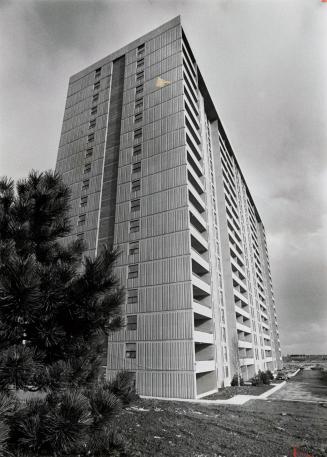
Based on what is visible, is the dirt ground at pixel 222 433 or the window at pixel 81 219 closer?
the dirt ground at pixel 222 433

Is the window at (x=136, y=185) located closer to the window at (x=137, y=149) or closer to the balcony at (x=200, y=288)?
the window at (x=137, y=149)

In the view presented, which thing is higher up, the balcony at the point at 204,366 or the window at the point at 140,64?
the window at the point at 140,64

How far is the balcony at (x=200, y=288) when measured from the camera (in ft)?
91.9

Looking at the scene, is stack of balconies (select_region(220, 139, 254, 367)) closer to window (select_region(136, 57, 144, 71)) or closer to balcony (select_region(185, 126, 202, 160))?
balcony (select_region(185, 126, 202, 160))

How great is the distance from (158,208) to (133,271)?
721 cm

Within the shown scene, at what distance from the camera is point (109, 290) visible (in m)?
4.93

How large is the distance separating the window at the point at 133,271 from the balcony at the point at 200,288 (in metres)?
5.83

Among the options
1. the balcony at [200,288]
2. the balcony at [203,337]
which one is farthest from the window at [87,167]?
the balcony at [203,337]

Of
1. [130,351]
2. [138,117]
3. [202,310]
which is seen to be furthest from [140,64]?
[130,351]

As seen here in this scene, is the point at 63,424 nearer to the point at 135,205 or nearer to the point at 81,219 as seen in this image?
the point at 135,205

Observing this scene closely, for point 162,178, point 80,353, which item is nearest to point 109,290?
point 80,353

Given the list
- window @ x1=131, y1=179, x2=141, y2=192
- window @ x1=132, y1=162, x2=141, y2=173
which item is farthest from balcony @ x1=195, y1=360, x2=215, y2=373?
window @ x1=132, y1=162, x2=141, y2=173

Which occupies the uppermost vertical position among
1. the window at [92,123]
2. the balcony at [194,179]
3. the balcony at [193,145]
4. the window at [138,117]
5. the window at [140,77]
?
the window at [140,77]

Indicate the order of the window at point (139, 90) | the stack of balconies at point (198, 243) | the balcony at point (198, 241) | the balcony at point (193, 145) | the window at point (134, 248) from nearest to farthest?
the stack of balconies at point (198, 243) < the balcony at point (198, 241) < the window at point (134, 248) < the balcony at point (193, 145) < the window at point (139, 90)
